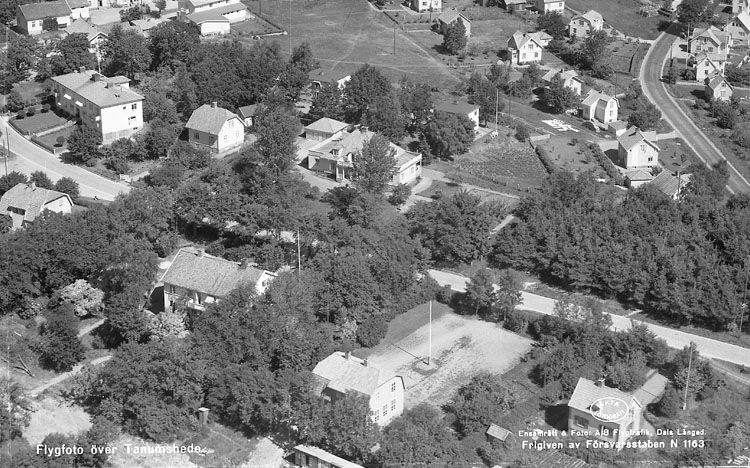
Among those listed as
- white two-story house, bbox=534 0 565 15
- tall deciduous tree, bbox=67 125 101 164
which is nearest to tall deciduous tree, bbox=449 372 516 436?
tall deciduous tree, bbox=67 125 101 164

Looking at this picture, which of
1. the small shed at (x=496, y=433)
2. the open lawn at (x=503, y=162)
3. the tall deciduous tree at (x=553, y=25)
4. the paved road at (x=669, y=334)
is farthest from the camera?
the tall deciduous tree at (x=553, y=25)

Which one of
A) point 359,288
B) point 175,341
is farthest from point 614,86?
point 175,341

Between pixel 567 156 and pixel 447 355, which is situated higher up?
pixel 447 355

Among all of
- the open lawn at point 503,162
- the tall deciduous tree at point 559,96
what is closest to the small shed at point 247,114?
the open lawn at point 503,162

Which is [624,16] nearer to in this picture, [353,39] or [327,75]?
[353,39]

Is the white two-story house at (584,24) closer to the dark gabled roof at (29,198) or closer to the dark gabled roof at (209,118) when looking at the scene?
the dark gabled roof at (209,118)

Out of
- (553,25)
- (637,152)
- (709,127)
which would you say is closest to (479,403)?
(637,152)
